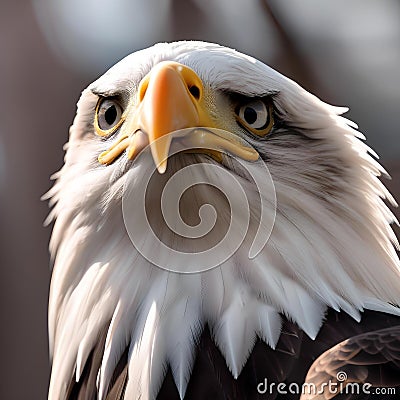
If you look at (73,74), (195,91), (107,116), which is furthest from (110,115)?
(73,74)

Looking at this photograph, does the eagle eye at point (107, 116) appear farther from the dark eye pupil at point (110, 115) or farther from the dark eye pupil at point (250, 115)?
the dark eye pupil at point (250, 115)

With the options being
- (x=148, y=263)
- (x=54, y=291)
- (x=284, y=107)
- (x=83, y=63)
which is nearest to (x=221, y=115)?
(x=284, y=107)

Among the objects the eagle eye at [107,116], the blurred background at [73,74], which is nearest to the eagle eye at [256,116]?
the eagle eye at [107,116]

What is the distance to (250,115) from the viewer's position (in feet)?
3.35

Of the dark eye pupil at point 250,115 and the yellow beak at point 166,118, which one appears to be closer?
the yellow beak at point 166,118

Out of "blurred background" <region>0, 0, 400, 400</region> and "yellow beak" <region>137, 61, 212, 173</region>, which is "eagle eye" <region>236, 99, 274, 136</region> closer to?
"yellow beak" <region>137, 61, 212, 173</region>

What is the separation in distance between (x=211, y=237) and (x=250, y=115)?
169mm

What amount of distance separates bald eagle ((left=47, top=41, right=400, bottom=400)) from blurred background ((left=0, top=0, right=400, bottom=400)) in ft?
4.12

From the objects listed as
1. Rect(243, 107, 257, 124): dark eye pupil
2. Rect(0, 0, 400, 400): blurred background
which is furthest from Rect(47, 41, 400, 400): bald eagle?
Rect(0, 0, 400, 400): blurred background

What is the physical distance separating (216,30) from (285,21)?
0.24 m

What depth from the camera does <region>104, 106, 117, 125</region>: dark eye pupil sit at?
3.42 feet

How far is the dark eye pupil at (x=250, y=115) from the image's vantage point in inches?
40.1

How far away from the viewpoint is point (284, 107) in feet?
3.41

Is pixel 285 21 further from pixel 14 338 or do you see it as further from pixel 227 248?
pixel 227 248
